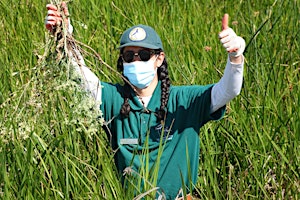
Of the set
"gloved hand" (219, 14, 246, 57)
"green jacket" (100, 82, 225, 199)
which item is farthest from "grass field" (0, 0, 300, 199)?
"gloved hand" (219, 14, 246, 57)

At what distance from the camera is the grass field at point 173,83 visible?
2447mm

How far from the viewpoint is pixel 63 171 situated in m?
2.60

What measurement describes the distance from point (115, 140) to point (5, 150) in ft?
1.15

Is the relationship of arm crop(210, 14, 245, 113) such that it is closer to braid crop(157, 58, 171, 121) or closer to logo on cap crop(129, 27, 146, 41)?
braid crop(157, 58, 171, 121)

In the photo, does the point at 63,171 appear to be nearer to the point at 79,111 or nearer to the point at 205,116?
the point at 79,111

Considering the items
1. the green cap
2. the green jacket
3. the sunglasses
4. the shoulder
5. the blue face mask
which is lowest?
the green jacket

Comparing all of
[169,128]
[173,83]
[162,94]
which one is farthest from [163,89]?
[173,83]

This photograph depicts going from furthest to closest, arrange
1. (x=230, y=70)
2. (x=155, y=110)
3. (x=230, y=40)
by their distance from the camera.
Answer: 1. (x=155, y=110)
2. (x=230, y=70)
3. (x=230, y=40)

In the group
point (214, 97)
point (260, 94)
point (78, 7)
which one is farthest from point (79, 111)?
point (78, 7)

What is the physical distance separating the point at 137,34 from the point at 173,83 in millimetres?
838

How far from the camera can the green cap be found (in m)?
2.73

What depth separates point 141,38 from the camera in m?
2.75

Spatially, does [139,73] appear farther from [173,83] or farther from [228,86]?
[173,83]

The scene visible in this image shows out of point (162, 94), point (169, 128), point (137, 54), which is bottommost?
point (169, 128)
